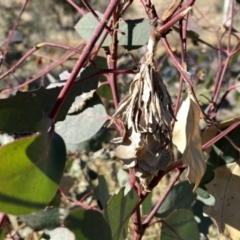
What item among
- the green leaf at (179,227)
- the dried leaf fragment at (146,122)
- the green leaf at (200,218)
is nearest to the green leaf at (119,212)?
the dried leaf fragment at (146,122)

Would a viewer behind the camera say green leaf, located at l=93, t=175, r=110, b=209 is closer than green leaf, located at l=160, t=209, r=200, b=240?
No

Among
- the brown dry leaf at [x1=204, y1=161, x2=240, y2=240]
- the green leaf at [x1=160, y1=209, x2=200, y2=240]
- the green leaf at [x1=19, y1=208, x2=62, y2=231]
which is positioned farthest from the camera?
the green leaf at [x1=19, y1=208, x2=62, y2=231]

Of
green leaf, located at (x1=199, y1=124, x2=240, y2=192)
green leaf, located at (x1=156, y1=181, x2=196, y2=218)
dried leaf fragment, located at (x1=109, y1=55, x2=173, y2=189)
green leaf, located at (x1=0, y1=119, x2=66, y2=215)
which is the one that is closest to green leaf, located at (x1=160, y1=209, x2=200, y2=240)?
green leaf, located at (x1=199, y1=124, x2=240, y2=192)

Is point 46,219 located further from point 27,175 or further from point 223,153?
point 27,175

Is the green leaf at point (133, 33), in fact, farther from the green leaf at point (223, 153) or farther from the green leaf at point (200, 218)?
the green leaf at point (200, 218)

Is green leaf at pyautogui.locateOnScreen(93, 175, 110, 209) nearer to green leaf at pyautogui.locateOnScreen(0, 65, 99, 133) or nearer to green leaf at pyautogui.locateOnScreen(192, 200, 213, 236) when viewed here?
green leaf at pyautogui.locateOnScreen(192, 200, 213, 236)

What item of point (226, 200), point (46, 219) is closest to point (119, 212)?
point (226, 200)
